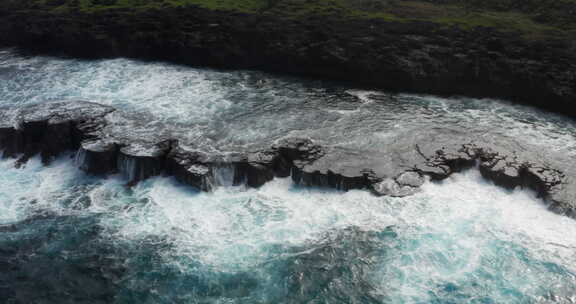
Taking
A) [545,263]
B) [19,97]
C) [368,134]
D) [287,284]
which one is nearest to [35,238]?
[287,284]

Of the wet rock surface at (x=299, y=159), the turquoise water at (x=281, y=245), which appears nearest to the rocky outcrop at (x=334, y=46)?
the wet rock surface at (x=299, y=159)

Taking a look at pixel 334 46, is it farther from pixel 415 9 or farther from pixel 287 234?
pixel 287 234

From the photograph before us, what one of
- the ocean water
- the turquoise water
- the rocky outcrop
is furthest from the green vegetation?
the turquoise water

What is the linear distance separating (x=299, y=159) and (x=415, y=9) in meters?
24.7

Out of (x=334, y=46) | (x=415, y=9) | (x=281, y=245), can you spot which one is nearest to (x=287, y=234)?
(x=281, y=245)

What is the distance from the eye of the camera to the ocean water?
53.5 feet

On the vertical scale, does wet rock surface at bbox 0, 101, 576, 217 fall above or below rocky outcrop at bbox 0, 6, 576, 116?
below

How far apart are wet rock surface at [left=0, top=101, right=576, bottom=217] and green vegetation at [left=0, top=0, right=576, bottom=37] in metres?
16.5

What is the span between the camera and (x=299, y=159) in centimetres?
2177

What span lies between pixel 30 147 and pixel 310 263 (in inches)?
662

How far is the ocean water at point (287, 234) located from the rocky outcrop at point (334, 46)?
3874 millimetres

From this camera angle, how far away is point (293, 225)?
1903cm

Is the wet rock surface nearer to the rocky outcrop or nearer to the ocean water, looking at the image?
the ocean water

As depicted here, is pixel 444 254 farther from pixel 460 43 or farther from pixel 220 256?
pixel 460 43
